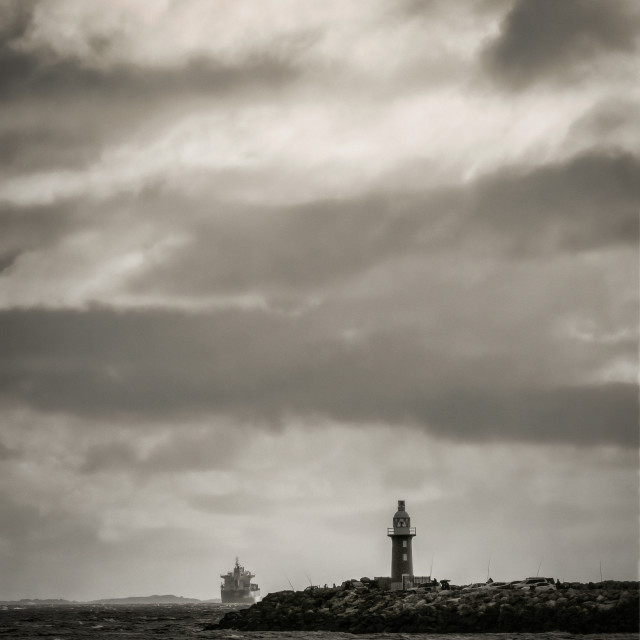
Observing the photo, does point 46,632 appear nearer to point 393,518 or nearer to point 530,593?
point 393,518

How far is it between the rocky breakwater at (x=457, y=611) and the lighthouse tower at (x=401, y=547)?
2.19 meters

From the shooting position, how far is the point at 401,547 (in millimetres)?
76938

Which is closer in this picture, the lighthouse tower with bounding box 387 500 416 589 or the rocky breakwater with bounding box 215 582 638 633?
the rocky breakwater with bounding box 215 582 638 633

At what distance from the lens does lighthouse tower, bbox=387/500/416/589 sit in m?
76.7

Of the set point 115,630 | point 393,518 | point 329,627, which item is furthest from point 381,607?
point 115,630

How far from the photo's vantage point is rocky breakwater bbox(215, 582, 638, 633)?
6122 centimetres

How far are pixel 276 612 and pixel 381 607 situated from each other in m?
9.62

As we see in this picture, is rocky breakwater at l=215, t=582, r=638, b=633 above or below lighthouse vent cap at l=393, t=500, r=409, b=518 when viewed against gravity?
below

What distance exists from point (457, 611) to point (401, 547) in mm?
10733

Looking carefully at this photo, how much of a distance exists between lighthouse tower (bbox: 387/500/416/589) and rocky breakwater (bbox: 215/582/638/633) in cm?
219

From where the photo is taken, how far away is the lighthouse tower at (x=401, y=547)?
76688mm

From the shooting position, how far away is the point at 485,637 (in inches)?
2363

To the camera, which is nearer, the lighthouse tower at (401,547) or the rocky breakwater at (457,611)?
the rocky breakwater at (457,611)

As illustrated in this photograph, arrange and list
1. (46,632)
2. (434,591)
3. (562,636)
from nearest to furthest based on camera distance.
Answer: (562,636) < (434,591) < (46,632)
